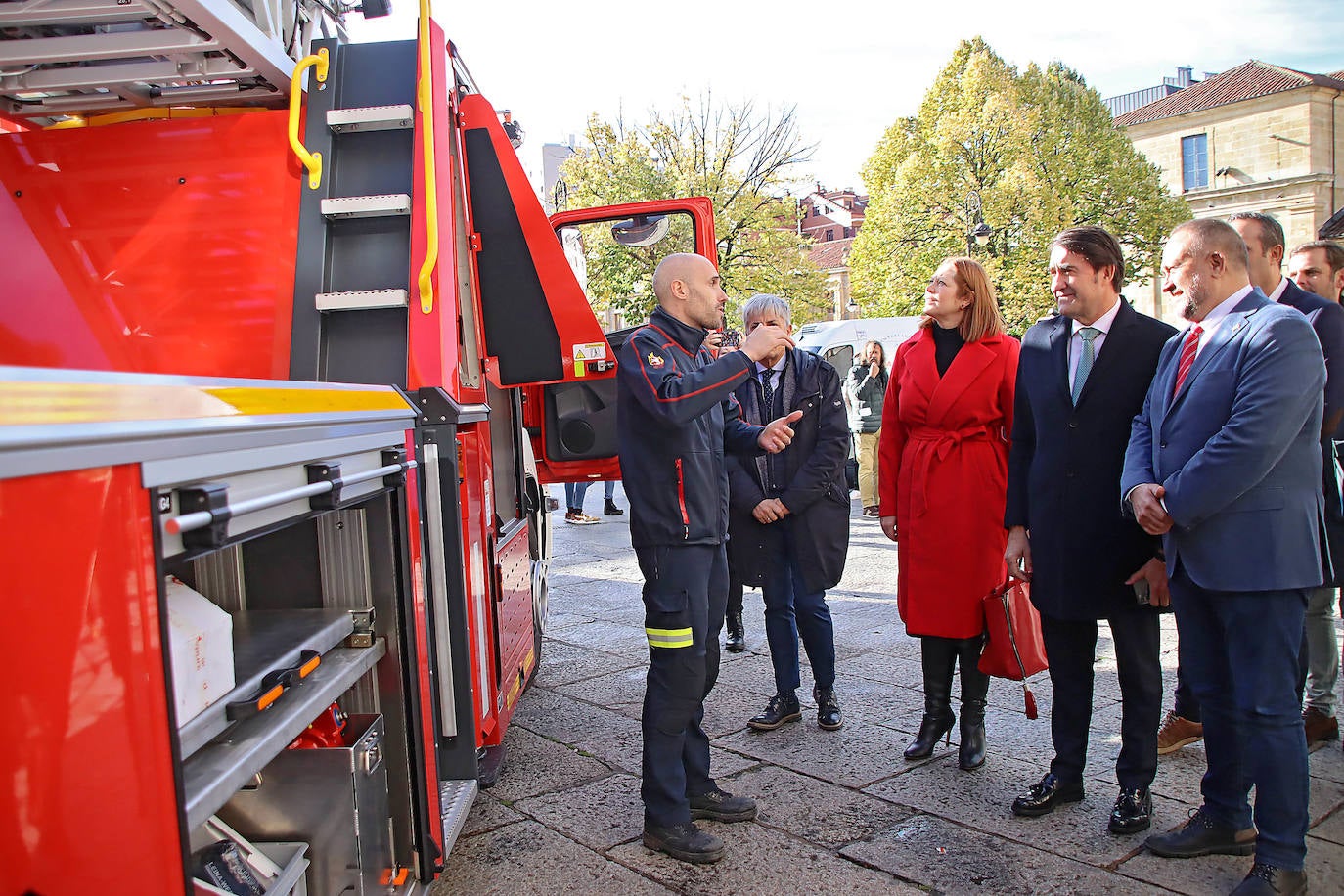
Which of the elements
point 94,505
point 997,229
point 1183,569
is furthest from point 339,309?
point 997,229

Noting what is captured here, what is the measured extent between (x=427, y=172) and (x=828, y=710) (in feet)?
9.28

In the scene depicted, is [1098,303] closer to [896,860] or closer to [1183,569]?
[1183,569]

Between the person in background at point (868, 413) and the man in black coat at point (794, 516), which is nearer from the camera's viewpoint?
the man in black coat at point (794, 516)


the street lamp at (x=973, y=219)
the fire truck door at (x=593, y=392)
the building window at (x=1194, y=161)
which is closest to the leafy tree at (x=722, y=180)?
the street lamp at (x=973, y=219)

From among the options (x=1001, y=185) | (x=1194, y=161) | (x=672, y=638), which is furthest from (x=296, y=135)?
(x=1194, y=161)

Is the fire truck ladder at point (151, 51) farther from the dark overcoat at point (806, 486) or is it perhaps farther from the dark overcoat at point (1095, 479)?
the dark overcoat at point (1095, 479)

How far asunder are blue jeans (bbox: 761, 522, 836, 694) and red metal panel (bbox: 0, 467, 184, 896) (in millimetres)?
3416

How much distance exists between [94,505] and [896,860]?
2756mm

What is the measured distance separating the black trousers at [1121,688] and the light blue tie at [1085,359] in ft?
2.64

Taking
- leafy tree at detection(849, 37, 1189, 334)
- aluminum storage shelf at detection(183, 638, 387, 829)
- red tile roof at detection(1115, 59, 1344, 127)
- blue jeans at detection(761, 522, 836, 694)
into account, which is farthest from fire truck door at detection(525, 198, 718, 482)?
red tile roof at detection(1115, 59, 1344, 127)

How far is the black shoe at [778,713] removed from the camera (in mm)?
4617

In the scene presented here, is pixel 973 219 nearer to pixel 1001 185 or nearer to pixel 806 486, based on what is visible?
pixel 1001 185

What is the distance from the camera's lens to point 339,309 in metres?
3.42

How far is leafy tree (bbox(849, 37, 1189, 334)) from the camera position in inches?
1203
